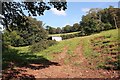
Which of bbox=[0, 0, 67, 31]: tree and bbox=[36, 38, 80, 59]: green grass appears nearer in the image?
bbox=[0, 0, 67, 31]: tree

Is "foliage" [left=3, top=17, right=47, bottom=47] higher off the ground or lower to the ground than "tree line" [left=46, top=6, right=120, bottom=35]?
lower

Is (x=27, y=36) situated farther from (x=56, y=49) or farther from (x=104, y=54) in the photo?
(x=104, y=54)

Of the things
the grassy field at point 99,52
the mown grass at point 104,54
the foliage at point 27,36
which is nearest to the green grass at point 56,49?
the grassy field at point 99,52

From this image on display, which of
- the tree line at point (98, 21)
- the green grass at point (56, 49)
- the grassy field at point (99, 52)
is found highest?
the tree line at point (98, 21)

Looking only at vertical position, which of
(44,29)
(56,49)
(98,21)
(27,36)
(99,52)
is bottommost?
(56,49)

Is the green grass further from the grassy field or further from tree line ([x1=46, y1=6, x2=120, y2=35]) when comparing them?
tree line ([x1=46, y1=6, x2=120, y2=35])

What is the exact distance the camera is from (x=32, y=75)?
12656mm

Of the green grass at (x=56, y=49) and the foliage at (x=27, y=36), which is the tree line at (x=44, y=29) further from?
the green grass at (x=56, y=49)

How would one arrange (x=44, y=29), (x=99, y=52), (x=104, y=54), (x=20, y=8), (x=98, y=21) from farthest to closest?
(x=98, y=21), (x=44, y=29), (x=99, y=52), (x=104, y=54), (x=20, y=8)

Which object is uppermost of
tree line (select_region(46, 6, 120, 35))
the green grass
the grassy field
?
tree line (select_region(46, 6, 120, 35))

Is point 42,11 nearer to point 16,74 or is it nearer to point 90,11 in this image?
point 16,74

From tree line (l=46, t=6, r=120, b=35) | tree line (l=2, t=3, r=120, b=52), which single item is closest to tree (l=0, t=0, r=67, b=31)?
tree line (l=2, t=3, r=120, b=52)

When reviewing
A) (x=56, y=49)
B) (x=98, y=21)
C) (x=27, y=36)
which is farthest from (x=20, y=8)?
(x=98, y=21)

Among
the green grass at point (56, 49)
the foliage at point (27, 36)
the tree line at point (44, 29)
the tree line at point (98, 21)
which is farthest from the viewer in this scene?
the tree line at point (98, 21)
